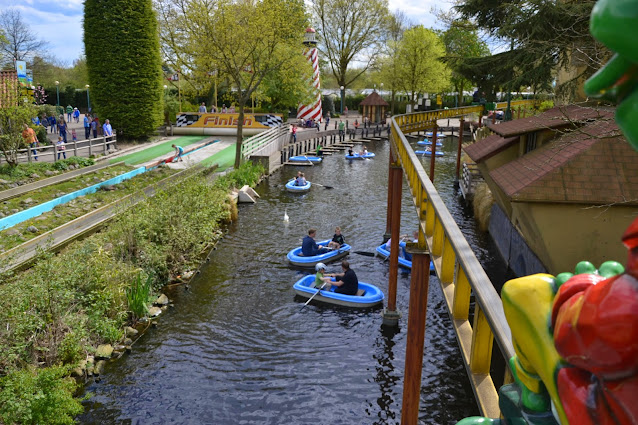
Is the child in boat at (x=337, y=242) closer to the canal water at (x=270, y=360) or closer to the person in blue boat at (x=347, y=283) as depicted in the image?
the canal water at (x=270, y=360)

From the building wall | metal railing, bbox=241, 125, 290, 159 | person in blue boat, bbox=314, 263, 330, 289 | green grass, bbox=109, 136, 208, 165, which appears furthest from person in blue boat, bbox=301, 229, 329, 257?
green grass, bbox=109, 136, 208, 165

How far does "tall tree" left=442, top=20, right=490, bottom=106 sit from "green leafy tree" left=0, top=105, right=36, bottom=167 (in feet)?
59.7

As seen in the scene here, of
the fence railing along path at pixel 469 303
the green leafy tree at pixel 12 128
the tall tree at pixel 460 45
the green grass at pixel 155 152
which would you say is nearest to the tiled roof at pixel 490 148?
the tall tree at pixel 460 45

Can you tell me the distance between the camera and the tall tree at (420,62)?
183 feet

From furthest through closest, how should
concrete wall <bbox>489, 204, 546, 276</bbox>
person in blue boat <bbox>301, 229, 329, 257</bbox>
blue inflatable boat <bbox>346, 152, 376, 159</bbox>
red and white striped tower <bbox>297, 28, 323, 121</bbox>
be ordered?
1. red and white striped tower <bbox>297, 28, 323, 121</bbox>
2. blue inflatable boat <bbox>346, 152, 376, 159</bbox>
3. person in blue boat <bbox>301, 229, 329, 257</bbox>
4. concrete wall <bbox>489, 204, 546, 276</bbox>

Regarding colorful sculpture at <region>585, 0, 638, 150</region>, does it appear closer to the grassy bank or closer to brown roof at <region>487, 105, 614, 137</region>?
the grassy bank

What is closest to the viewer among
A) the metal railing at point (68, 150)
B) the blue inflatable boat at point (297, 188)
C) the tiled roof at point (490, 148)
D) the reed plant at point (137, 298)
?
the reed plant at point (137, 298)

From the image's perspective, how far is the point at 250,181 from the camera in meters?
26.0

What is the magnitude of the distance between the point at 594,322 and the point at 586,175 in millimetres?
12185

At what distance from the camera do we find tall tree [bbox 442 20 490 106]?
26023 millimetres

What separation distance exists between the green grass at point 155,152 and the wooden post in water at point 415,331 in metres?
23.1

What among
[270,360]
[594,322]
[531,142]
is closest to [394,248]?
[270,360]

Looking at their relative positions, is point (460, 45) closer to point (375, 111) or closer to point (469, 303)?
point (375, 111)

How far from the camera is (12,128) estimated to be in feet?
72.2
